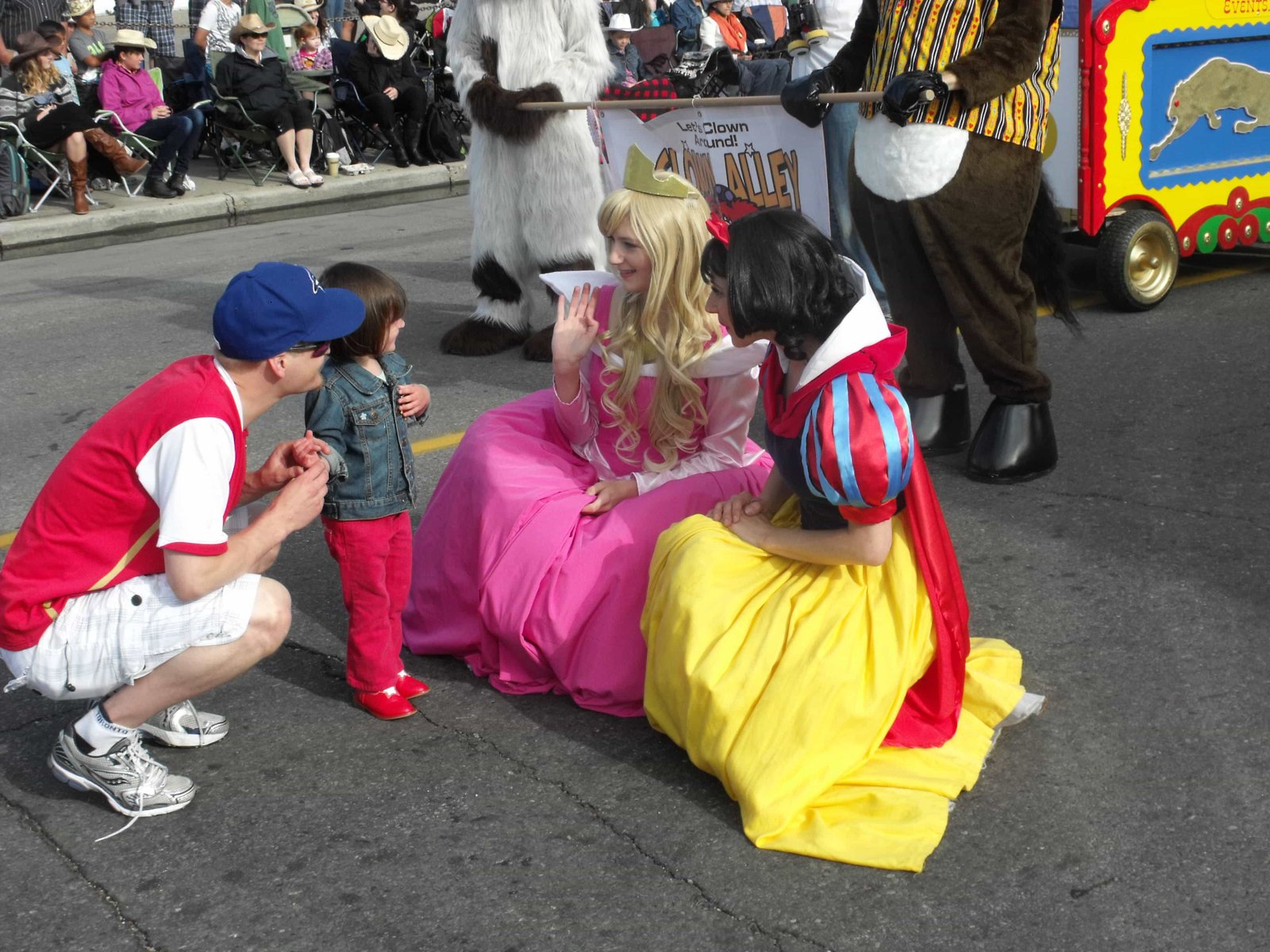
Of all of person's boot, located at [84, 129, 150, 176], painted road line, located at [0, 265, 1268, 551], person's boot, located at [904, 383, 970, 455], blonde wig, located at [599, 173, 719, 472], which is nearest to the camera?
blonde wig, located at [599, 173, 719, 472]

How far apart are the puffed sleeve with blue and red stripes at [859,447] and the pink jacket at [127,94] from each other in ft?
32.7

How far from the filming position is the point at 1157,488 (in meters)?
4.45

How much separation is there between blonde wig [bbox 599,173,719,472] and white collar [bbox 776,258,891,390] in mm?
561

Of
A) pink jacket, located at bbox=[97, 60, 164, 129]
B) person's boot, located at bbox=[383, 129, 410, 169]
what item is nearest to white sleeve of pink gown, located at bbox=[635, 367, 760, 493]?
pink jacket, located at bbox=[97, 60, 164, 129]

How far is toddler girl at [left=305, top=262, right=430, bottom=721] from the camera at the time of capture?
10.0ft

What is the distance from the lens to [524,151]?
615 centimetres

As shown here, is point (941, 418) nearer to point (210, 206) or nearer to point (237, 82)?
point (210, 206)

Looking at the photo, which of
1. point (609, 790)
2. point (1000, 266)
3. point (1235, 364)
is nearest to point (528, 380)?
point (1000, 266)

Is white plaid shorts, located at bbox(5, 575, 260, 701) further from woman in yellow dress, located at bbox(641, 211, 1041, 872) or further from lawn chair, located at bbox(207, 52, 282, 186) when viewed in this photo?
lawn chair, located at bbox(207, 52, 282, 186)

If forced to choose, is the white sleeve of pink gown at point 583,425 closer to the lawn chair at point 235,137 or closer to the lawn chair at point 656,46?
the lawn chair at point 235,137

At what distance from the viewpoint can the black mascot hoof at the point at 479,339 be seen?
638 centimetres

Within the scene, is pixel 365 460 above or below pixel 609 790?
above

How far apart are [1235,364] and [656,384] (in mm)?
3236

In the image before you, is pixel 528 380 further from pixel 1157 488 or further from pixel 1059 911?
pixel 1059 911
